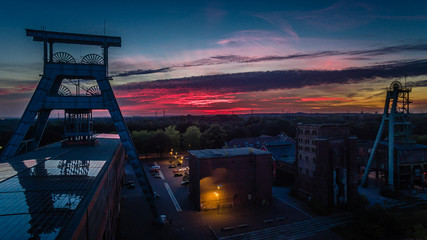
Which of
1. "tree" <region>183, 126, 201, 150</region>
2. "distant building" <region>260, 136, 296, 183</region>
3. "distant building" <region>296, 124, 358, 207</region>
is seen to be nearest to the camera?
"distant building" <region>296, 124, 358, 207</region>

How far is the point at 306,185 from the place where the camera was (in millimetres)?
34656

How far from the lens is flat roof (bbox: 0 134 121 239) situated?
8.99m

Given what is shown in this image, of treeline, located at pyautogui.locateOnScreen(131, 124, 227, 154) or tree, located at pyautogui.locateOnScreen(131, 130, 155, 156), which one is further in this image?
treeline, located at pyautogui.locateOnScreen(131, 124, 227, 154)

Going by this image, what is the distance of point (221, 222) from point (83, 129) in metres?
20.6

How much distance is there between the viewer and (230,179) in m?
32.9

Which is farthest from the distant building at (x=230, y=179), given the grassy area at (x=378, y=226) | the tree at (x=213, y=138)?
the tree at (x=213, y=138)

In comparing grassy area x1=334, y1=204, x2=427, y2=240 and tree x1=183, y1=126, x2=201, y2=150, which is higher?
tree x1=183, y1=126, x2=201, y2=150

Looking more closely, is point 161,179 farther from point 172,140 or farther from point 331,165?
point 331,165

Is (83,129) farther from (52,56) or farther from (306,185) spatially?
(306,185)

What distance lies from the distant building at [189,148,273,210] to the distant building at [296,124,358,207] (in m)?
6.14

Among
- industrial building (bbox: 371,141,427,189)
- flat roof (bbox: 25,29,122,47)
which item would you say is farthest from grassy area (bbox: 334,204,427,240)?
flat roof (bbox: 25,29,122,47)

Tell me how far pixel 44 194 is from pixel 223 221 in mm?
20709

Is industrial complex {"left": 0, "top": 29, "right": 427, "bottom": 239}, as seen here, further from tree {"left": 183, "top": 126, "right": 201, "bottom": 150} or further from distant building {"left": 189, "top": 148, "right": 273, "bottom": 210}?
tree {"left": 183, "top": 126, "right": 201, "bottom": 150}

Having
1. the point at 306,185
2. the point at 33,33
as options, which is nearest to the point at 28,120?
the point at 33,33
